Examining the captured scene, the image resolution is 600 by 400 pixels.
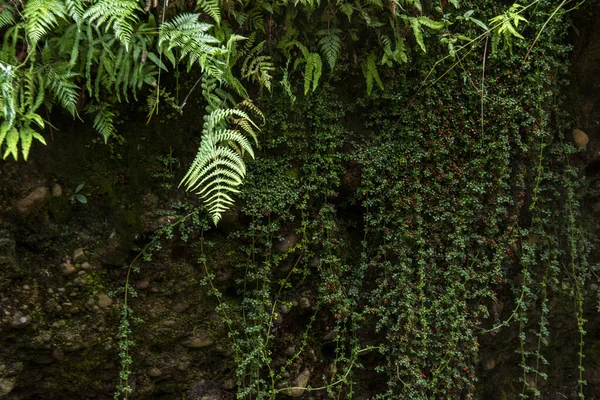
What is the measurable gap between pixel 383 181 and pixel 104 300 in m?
1.61

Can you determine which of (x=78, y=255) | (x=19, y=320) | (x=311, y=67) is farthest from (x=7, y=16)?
(x=311, y=67)

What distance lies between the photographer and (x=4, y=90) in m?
1.60

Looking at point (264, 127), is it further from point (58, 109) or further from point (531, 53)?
point (531, 53)

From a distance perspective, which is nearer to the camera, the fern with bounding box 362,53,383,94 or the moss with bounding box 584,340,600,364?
the fern with bounding box 362,53,383,94

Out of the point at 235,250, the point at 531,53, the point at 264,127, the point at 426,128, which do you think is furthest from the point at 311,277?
the point at 531,53

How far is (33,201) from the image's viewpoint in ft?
6.34

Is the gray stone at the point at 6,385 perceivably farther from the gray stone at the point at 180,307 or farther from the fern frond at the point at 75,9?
the fern frond at the point at 75,9

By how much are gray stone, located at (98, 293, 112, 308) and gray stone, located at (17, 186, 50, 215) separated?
50cm

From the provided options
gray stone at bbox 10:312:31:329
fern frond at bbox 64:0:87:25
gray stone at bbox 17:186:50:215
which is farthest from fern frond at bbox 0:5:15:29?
gray stone at bbox 10:312:31:329

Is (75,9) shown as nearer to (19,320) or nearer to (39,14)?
(39,14)

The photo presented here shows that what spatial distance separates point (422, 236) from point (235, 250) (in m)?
1.12

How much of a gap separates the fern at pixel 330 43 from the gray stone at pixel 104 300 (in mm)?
1635

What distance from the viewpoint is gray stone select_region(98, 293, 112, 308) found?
2.08 meters

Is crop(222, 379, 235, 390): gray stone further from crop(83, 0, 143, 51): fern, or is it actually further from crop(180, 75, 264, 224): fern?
crop(83, 0, 143, 51): fern
